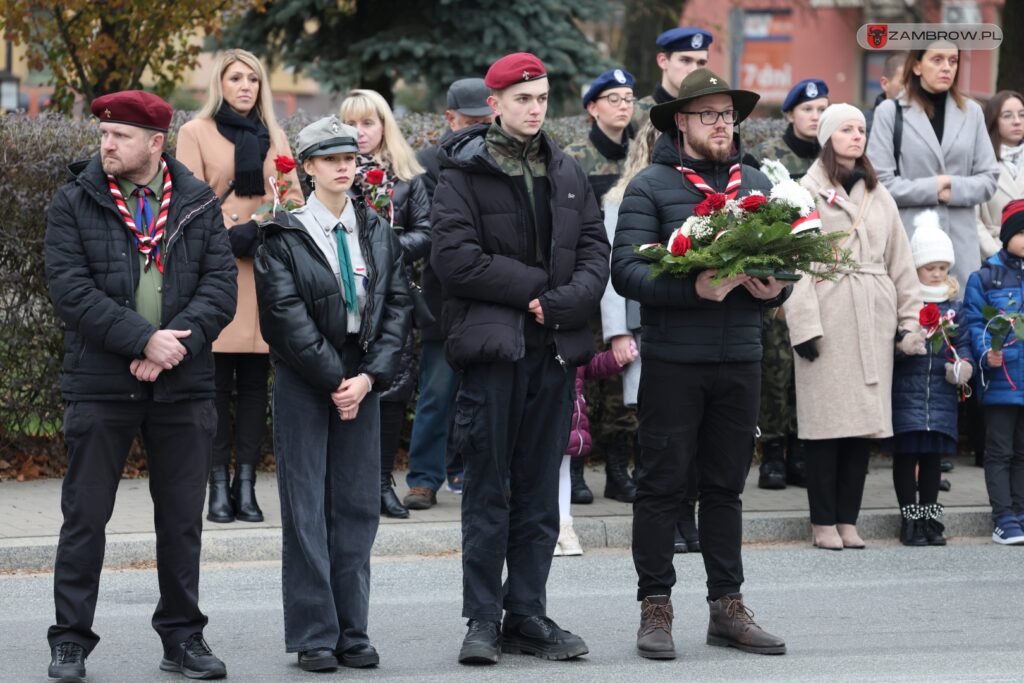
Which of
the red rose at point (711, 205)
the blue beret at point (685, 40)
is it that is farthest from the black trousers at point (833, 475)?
the red rose at point (711, 205)

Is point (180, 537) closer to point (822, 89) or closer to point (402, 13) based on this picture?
point (822, 89)

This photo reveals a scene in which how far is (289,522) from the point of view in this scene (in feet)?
20.6

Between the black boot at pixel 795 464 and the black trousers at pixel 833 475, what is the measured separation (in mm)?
1363

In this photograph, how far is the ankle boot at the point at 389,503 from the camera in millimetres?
9109

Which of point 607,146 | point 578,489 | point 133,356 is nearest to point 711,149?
point 133,356

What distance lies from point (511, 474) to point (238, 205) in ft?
9.94

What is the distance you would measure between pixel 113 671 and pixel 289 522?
35.2 inches

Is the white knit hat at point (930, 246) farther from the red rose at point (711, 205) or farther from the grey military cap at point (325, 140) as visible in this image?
the grey military cap at point (325, 140)

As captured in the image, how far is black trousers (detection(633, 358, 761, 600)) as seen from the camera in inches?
261

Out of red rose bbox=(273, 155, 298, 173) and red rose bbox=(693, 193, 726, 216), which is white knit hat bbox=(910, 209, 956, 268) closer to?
red rose bbox=(693, 193, 726, 216)

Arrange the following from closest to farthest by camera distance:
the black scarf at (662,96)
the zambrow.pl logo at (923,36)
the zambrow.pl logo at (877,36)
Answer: the black scarf at (662,96), the zambrow.pl logo at (923,36), the zambrow.pl logo at (877,36)

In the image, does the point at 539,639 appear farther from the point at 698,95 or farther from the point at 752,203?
the point at 698,95

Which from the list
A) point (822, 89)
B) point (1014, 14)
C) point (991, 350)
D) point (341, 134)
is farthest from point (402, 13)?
point (341, 134)

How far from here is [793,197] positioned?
21.3 feet
